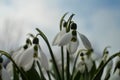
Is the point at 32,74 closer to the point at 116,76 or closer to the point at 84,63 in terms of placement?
the point at 84,63

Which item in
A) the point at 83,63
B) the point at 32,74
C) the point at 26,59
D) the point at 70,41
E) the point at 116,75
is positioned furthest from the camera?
the point at 83,63

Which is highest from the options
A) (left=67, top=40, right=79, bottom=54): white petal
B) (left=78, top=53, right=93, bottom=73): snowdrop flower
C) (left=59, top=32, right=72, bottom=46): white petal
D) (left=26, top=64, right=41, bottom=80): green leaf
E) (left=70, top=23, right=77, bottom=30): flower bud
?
(left=70, top=23, right=77, bottom=30): flower bud

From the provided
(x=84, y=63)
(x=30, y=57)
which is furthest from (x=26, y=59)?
(x=84, y=63)

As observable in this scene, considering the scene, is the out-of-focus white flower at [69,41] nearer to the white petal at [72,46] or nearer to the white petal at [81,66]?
the white petal at [72,46]

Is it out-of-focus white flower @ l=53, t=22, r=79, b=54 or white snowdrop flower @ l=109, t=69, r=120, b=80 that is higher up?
out-of-focus white flower @ l=53, t=22, r=79, b=54

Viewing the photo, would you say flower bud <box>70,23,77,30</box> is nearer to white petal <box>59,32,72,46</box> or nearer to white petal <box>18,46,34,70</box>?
white petal <box>59,32,72,46</box>

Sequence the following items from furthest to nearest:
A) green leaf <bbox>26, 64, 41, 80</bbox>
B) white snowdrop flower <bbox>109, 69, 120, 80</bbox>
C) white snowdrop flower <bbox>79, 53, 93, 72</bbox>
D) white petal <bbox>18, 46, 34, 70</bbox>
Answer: white snowdrop flower <bbox>79, 53, 93, 72</bbox>, green leaf <bbox>26, 64, 41, 80</bbox>, white snowdrop flower <bbox>109, 69, 120, 80</bbox>, white petal <bbox>18, 46, 34, 70</bbox>

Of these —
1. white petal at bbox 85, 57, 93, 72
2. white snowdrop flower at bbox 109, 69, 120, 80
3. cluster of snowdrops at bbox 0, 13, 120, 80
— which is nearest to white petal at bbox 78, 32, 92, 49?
cluster of snowdrops at bbox 0, 13, 120, 80
